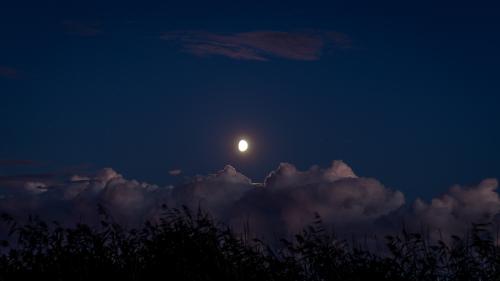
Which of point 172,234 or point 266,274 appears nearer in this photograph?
point 266,274

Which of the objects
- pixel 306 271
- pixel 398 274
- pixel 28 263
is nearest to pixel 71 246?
pixel 28 263

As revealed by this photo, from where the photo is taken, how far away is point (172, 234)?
15.1 m

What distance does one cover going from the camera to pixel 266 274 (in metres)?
14.1

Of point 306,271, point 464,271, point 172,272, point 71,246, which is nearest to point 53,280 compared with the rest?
point 71,246

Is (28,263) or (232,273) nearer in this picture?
(232,273)

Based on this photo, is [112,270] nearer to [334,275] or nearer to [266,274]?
[266,274]

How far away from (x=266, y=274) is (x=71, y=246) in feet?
12.5

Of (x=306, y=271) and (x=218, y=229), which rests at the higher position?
(x=218, y=229)

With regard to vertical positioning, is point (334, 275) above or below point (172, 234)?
below

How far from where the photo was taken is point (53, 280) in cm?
1421

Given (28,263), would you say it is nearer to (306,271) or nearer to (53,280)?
(53,280)

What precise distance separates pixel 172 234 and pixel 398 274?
4.36 metres

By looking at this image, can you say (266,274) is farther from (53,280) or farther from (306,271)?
(53,280)

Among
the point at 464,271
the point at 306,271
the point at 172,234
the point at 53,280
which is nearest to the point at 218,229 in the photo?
the point at 172,234
